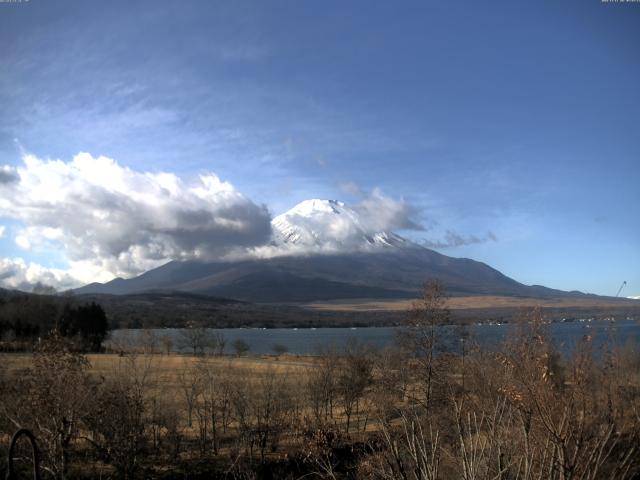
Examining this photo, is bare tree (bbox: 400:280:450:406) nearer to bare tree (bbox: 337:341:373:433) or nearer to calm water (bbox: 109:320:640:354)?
calm water (bbox: 109:320:640:354)

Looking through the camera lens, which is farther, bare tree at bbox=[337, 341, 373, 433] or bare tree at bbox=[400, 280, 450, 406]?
bare tree at bbox=[337, 341, 373, 433]

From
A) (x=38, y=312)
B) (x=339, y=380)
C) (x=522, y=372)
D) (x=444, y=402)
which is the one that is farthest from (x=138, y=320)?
(x=522, y=372)

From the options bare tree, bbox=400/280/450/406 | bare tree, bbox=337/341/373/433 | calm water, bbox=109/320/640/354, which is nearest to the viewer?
calm water, bbox=109/320/640/354

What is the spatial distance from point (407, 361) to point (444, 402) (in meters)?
3.94

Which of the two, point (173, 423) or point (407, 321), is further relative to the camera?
point (407, 321)

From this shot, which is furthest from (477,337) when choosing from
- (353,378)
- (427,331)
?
(427,331)

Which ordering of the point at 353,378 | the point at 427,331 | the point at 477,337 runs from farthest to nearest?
the point at 477,337, the point at 353,378, the point at 427,331

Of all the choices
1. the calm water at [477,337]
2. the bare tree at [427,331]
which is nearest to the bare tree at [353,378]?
the calm water at [477,337]

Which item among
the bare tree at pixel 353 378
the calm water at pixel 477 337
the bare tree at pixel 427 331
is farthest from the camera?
the bare tree at pixel 353 378

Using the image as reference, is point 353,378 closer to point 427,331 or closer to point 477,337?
point 427,331

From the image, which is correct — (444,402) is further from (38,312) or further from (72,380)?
(38,312)

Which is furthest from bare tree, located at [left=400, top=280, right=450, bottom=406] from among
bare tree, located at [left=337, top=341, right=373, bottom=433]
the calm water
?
bare tree, located at [left=337, top=341, right=373, bottom=433]

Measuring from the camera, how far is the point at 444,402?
25.9 meters

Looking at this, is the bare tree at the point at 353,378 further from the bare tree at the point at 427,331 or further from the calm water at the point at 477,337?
the bare tree at the point at 427,331
